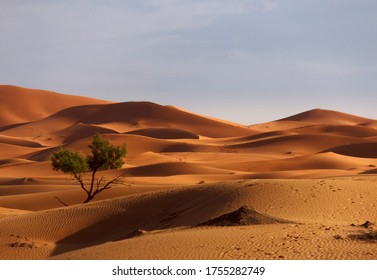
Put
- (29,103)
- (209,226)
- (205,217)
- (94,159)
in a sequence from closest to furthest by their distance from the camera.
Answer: (209,226), (205,217), (94,159), (29,103)

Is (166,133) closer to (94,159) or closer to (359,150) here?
(359,150)

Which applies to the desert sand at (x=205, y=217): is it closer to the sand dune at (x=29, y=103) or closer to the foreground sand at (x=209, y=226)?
the foreground sand at (x=209, y=226)

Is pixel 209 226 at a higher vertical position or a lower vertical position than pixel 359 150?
lower

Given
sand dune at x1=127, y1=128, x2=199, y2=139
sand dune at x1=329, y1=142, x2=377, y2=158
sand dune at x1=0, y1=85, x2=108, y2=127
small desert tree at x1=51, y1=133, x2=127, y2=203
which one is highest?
sand dune at x1=0, y1=85, x2=108, y2=127

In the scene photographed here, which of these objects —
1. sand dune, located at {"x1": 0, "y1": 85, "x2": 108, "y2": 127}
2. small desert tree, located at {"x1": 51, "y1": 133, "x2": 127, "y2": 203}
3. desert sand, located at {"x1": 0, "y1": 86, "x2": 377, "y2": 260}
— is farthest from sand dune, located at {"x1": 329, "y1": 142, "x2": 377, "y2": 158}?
sand dune, located at {"x1": 0, "y1": 85, "x2": 108, "y2": 127}

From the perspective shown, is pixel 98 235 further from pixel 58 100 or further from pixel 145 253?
pixel 58 100

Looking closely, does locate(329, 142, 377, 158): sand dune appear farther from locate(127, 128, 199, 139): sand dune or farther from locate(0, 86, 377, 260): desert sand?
locate(127, 128, 199, 139): sand dune

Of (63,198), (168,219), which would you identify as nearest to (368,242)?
(168,219)

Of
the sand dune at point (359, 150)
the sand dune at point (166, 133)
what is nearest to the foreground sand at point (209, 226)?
the sand dune at point (359, 150)

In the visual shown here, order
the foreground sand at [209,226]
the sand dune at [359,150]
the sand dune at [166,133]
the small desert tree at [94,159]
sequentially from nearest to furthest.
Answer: the foreground sand at [209,226] < the small desert tree at [94,159] < the sand dune at [359,150] < the sand dune at [166,133]

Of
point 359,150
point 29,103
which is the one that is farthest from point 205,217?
point 29,103

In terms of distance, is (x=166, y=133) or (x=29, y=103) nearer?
(x=166, y=133)

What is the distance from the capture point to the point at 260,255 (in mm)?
12508
